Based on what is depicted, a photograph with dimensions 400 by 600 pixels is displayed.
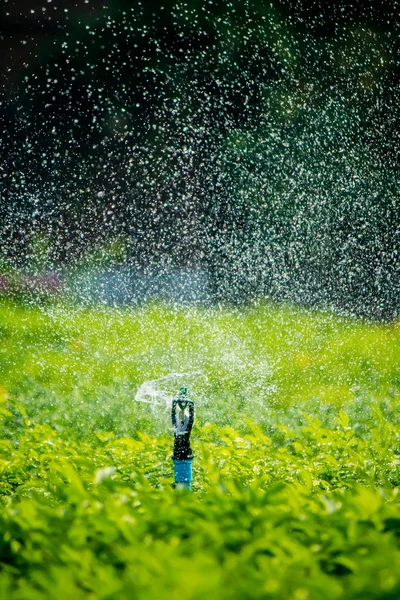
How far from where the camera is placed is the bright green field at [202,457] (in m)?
1.45

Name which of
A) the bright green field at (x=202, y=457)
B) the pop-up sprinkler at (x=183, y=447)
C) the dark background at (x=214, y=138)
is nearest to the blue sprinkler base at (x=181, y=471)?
the pop-up sprinkler at (x=183, y=447)

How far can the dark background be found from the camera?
1156cm

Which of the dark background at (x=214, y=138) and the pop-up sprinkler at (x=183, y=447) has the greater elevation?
the dark background at (x=214, y=138)

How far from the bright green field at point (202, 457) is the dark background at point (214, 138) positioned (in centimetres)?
152

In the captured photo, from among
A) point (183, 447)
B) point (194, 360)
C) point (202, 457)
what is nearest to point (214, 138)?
point (194, 360)

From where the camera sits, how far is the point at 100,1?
1153 cm

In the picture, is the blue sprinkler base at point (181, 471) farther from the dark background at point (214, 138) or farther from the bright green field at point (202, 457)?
the dark background at point (214, 138)

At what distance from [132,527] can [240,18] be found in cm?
1118

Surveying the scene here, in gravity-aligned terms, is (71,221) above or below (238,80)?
below

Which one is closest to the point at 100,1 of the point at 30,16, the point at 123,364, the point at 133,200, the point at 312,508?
the point at 30,16

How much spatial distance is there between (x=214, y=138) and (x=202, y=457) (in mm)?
8681

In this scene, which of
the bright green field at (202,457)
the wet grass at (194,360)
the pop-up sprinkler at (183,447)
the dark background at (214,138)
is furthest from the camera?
the dark background at (214,138)

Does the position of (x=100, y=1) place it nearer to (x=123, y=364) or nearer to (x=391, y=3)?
(x=391, y=3)

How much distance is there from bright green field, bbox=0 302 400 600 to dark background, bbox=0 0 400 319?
1.52 meters
